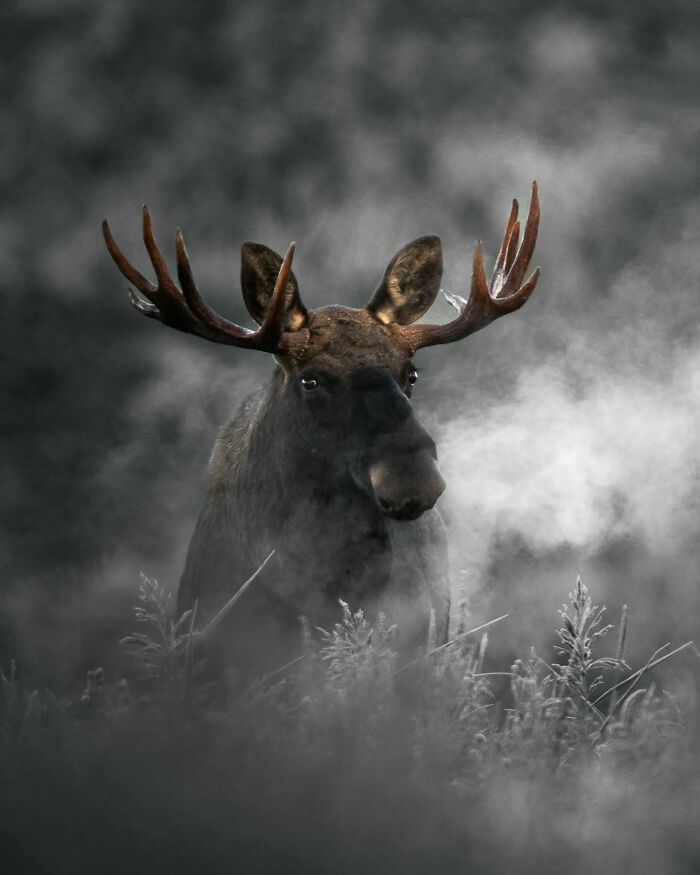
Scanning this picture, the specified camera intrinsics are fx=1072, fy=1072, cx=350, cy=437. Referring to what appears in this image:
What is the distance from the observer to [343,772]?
3049 mm

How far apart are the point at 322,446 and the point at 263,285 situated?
0.91 meters

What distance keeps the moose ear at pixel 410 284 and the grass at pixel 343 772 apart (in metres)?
1.90

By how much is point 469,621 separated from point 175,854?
13.6 ft

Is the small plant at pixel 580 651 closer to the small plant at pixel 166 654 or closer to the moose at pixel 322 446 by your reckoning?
the moose at pixel 322 446

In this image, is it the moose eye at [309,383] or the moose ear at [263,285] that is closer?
the moose eye at [309,383]

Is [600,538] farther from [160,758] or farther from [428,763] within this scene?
[160,758]

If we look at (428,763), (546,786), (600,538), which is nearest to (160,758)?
(428,763)

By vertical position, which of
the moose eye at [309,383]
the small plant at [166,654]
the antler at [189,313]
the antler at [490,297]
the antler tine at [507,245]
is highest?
the antler tine at [507,245]

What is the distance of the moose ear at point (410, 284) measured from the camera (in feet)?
17.5

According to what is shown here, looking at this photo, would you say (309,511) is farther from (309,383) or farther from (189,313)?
(189,313)

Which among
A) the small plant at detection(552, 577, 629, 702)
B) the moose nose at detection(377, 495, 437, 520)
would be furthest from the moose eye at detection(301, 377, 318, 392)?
the small plant at detection(552, 577, 629, 702)

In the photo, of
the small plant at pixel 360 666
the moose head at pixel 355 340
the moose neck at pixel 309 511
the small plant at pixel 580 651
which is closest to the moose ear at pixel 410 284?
the moose head at pixel 355 340

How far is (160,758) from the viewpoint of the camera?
119 inches

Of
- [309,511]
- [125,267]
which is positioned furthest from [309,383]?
[125,267]
